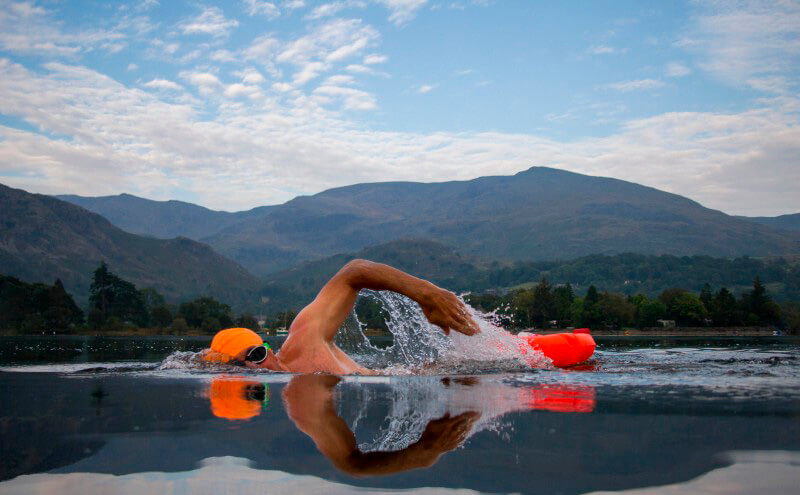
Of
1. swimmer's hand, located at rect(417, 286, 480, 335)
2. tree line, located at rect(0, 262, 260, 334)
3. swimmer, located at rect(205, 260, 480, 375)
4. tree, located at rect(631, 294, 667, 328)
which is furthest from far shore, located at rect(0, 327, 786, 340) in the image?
swimmer's hand, located at rect(417, 286, 480, 335)

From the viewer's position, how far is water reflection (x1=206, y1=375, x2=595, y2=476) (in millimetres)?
5629

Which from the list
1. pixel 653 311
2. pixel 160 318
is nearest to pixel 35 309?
pixel 160 318

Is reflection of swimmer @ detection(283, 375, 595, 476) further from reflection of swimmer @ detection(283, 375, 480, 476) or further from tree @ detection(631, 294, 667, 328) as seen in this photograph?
tree @ detection(631, 294, 667, 328)

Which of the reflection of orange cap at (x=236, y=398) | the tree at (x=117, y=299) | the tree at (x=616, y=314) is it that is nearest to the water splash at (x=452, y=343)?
the reflection of orange cap at (x=236, y=398)

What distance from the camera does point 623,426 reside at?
6953 millimetres

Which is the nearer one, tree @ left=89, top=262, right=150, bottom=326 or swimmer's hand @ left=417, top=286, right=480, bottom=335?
swimmer's hand @ left=417, top=286, right=480, bottom=335

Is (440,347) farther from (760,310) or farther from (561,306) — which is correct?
(561,306)

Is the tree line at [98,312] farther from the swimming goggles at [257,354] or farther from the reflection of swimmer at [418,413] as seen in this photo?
the reflection of swimmer at [418,413]

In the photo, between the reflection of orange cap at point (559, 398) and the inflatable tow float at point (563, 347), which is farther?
the inflatable tow float at point (563, 347)

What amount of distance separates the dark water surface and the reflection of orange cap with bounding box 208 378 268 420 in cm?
4

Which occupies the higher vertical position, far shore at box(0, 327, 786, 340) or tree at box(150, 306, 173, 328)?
tree at box(150, 306, 173, 328)

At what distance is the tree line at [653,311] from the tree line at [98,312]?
50.5 meters

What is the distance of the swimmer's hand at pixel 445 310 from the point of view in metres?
13.3

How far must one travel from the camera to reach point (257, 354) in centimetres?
1730
